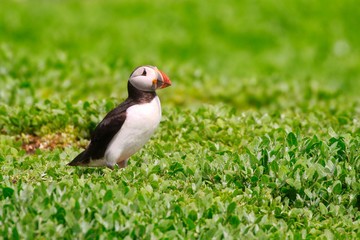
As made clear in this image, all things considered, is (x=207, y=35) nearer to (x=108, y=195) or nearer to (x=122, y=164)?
(x=122, y=164)

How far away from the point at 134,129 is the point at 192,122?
272 centimetres

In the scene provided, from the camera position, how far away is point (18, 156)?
29.5ft

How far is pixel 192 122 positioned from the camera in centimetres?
1020

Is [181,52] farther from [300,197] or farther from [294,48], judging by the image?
[300,197]

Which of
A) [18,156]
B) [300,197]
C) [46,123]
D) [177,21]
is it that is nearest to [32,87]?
[46,123]

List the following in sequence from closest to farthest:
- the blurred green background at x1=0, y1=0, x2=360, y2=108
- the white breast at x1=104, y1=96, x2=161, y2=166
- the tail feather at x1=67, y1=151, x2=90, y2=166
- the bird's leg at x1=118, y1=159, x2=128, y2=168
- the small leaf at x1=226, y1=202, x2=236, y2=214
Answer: the small leaf at x1=226, y1=202, x2=236, y2=214 < the white breast at x1=104, y1=96, x2=161, y2=166 < the tail feather at x1=67, y1=151, x2=90, y2=166 < the bird's leg at x1=118, y1=159, x2=128, y2=168 < the blurred green background at x1=0, y1=0, x2=360, y2=108

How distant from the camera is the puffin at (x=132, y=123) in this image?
754 cm

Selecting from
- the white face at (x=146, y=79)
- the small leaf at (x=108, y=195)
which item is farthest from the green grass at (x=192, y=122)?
the white face at (x=146, y=79)

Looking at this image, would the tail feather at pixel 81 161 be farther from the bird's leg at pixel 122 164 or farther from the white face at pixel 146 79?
the white face at pixel 146 79

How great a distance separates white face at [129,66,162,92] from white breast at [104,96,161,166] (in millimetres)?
127

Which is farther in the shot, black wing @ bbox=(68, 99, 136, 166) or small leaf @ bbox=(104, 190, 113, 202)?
black wing @ bbox=(68, 99, 136, 166)

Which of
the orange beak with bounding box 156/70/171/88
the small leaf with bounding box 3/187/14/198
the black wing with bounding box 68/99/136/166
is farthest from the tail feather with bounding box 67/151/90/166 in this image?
the small leaf with bounding box 3/187/14/198

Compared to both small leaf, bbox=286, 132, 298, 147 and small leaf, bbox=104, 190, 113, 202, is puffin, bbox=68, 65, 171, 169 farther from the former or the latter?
small leaf, bbox=286, 132, 298, 147

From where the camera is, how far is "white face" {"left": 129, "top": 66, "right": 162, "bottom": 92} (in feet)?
25.0
